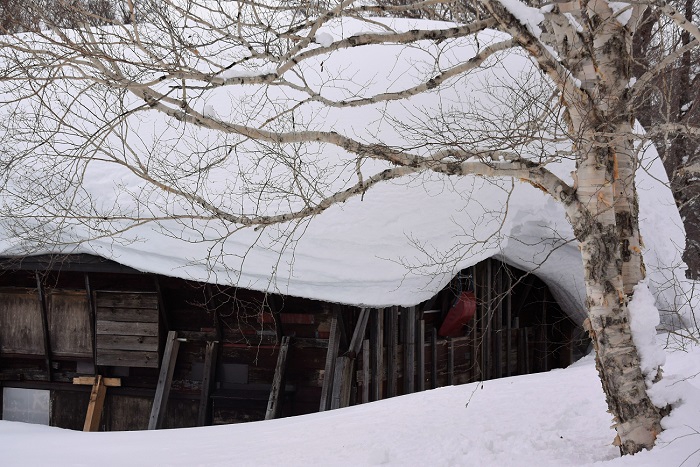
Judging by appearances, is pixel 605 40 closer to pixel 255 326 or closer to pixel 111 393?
pixel 255 326

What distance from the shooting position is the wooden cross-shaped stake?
10.3 metres

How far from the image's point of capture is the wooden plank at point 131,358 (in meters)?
10.1

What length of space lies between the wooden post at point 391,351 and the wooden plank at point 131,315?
2.85m

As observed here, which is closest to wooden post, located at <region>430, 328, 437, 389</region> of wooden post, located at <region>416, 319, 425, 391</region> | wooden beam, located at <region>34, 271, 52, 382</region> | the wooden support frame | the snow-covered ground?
wooden post, located at <region>416, 319, 425, 391</region>

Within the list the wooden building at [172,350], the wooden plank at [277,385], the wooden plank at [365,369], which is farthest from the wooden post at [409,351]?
the wooden plank at [277,385]

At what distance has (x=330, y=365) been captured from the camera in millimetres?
9383

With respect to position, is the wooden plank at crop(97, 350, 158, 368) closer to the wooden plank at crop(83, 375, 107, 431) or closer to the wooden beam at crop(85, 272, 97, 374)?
the wooden beam at crop(85, 272, 97, 374)

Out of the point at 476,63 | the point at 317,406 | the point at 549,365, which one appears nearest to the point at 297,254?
the point at 317,406

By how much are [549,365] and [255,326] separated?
7198 mm

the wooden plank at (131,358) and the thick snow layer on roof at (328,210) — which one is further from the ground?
the thick snow layer on roof at (328,210)

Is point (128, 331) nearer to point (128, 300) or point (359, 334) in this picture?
point (128, 300)

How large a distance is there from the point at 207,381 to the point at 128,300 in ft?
4.56

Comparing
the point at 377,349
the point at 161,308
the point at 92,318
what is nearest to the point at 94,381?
the point at 92,318

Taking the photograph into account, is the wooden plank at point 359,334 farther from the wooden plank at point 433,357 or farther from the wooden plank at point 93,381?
the wooden plank at point 93,381
